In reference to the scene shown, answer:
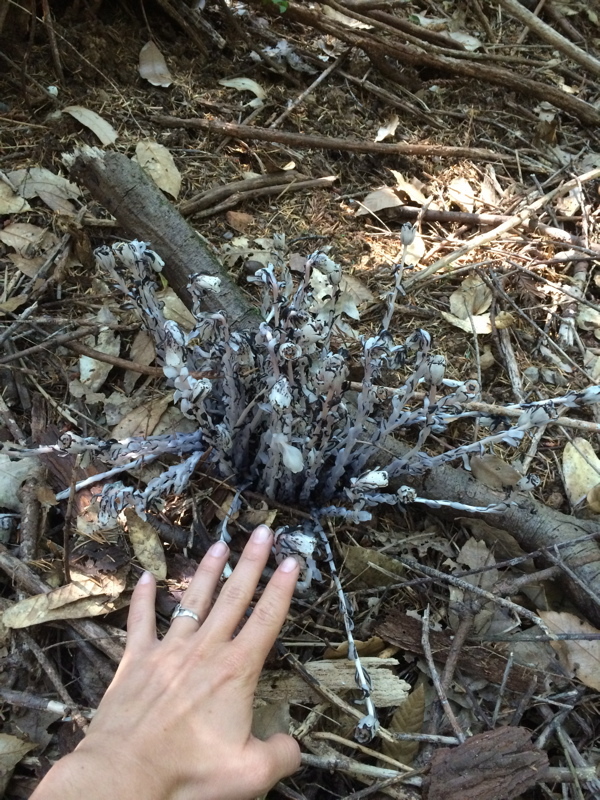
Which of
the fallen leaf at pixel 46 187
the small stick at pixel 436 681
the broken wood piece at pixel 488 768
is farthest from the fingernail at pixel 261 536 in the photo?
the fallen leaf at pixel 46 187

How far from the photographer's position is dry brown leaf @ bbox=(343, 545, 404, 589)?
1505 mm

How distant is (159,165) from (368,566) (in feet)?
5.29

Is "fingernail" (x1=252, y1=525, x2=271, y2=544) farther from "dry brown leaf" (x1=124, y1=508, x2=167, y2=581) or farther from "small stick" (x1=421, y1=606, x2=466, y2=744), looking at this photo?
"small stick" (x1=421, y1=606, x2=466, y2=744)

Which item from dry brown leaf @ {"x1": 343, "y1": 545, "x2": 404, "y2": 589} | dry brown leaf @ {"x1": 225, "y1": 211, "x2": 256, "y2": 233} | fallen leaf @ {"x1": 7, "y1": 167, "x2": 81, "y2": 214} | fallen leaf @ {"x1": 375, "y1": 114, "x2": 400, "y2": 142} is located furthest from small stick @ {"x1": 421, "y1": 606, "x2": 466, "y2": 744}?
fallen leaf @ {"x1": 375, "y1": 114, "x2": 400, "y2": 142}

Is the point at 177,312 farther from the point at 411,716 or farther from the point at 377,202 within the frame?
the point at 411,716

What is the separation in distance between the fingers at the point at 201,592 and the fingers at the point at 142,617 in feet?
0.15

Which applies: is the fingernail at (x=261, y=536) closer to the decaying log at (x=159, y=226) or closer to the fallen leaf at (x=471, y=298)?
the decaying log at (x=159, y=226)

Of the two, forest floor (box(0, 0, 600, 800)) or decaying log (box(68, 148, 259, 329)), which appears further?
decaying log (box(68, 148, 259, 329))

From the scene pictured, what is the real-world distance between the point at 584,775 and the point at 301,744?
1.98 feet

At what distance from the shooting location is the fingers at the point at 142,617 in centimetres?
123

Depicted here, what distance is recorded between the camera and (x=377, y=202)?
90.9 inches

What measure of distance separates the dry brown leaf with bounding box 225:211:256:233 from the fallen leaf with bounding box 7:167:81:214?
1.74 ft

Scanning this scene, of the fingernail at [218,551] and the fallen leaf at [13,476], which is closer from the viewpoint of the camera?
the fingernail at [218,551]

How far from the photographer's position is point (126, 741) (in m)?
1.05
